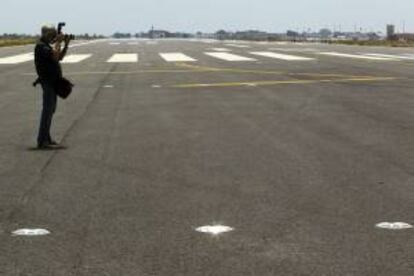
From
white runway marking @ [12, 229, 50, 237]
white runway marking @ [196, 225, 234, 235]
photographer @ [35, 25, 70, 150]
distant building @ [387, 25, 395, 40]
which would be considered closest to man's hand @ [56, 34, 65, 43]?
photographer @ [35, 25, 70, 150]

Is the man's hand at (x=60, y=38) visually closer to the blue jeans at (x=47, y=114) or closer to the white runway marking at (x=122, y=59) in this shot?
the blue jeans at (x=47, y=114)

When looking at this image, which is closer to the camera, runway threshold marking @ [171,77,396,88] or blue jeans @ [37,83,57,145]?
blue jeans @ [37,83,57,145]

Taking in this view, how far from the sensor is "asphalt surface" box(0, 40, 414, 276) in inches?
223

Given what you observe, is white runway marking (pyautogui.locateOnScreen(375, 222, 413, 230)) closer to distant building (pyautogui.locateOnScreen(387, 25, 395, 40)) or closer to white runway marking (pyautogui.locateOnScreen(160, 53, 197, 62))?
white runway marking (pyautogui.locateOnScreen(160, 53, 197, 62))

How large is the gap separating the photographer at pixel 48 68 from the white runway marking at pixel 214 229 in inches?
181

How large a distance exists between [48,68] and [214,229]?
501cm

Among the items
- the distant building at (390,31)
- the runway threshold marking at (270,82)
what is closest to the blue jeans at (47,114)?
the runway threshold marking at (270,82)

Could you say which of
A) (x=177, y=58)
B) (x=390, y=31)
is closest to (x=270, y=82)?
(x=177, y=58)

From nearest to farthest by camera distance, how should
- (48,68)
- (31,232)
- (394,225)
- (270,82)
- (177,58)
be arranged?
(31,232)
(394,225)
(48,68)
(270,82)
(177,58)

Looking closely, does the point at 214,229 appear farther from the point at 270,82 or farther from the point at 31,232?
the point at 270,82

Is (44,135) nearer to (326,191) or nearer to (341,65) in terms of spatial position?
(326,191)

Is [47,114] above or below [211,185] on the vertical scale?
above

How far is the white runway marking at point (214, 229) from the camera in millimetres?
6352

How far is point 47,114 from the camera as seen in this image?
10.8 meters
